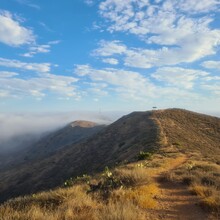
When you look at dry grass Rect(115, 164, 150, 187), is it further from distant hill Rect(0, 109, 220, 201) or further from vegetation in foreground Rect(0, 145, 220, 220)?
distant hill Rect(0, 109, 220, 201)

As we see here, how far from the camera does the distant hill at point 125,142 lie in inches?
1879

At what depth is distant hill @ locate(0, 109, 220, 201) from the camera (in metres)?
47.7

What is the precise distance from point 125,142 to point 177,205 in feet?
141

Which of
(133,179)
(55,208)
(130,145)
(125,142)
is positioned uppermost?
(125,142)

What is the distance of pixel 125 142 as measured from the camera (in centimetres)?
5444

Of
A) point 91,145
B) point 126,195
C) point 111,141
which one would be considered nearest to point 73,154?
point 91,145

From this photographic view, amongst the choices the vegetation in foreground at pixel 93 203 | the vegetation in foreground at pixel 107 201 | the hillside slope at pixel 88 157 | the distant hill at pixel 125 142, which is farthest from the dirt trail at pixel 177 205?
the hillside slope at pixel 88 157

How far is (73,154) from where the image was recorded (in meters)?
65.4

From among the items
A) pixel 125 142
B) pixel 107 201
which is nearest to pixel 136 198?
pixel 107 201

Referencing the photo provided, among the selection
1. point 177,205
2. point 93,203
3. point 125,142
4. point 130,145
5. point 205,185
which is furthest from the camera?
point 125,142

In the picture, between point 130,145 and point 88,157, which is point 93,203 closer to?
point 130,145

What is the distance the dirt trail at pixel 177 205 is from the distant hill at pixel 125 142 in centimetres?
2665

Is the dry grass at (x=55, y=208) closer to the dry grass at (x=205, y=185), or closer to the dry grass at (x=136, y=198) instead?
the dry grass at (x=136, y=198)

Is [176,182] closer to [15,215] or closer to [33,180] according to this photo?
[15,215]
